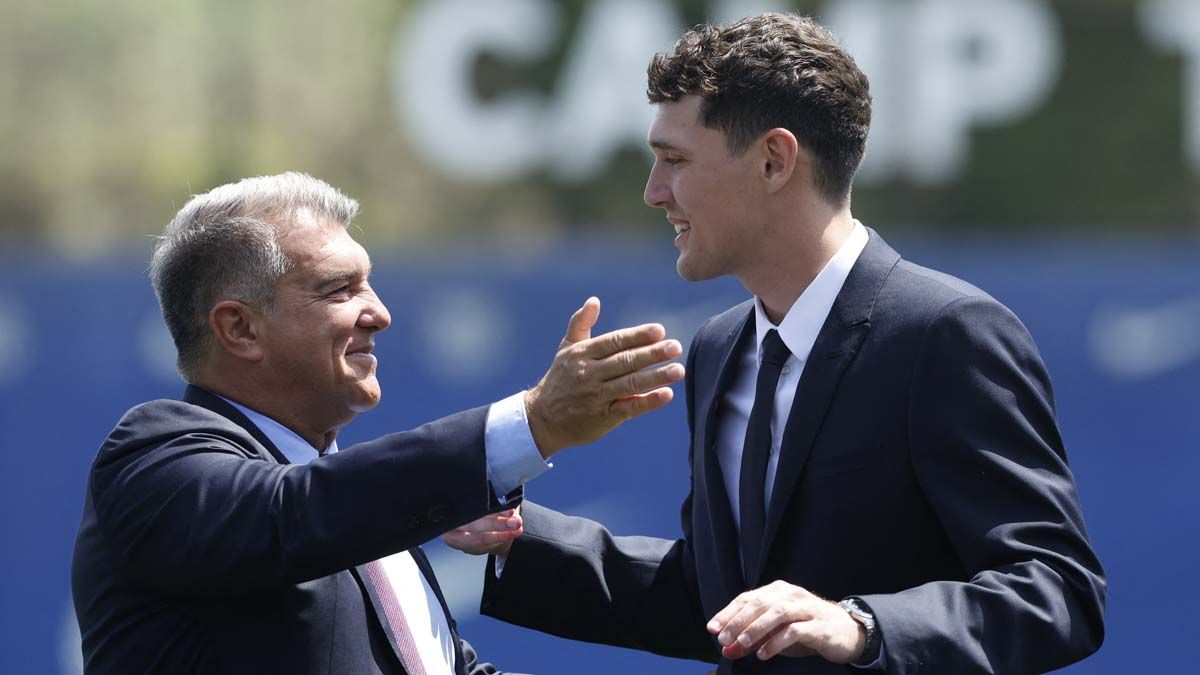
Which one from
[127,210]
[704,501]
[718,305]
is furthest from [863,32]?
[704,501]

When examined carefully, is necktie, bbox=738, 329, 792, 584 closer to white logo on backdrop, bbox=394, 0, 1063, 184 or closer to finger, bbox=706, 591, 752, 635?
finger, bbox=706, 591, 752, 635

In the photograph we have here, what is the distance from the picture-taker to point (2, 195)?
236 inches

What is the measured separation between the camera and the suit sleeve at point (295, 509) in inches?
93.3

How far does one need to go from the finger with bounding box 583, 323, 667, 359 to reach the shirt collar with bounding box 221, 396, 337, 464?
762 mm

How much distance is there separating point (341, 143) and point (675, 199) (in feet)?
10.6

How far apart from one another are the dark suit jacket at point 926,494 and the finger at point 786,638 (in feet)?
0.57

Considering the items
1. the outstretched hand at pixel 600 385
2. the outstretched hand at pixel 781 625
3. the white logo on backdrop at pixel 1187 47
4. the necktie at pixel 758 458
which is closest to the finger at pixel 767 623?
the outstretched hand at pixel 781 625

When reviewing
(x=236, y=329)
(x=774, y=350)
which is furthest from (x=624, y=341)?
(x=236, y=329)

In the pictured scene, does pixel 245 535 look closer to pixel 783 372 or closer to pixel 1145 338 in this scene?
pixel 783 372

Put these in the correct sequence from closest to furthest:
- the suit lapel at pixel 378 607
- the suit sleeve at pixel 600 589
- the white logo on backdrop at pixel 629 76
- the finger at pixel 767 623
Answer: the finger at pixel 767 623
the suit lapel at pixel 378 607
the suit sleeve at pixel 600 589
the white logo on backdrop at pixel 629 76

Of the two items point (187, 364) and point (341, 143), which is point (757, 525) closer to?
point (187, 364)

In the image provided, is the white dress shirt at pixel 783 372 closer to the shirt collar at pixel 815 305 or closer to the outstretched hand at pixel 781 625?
the shirt collar at pixel 815 305

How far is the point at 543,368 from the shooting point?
6.16 metres

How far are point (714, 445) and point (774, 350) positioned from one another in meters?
0.22
